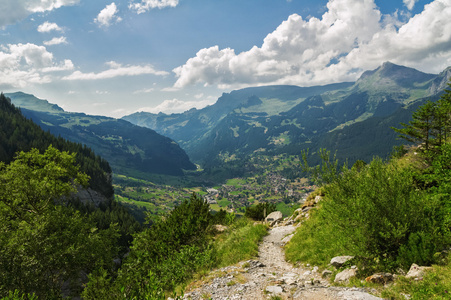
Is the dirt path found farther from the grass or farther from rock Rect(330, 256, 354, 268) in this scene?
the grass

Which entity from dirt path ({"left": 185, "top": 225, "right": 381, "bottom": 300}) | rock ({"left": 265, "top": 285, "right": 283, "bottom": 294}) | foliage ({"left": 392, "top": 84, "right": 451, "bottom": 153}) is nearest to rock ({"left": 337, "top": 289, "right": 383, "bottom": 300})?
dirt path ({"left": 185, "top": 225, "right": 381, "bottom": 300})

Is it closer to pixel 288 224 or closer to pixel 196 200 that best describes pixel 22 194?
pixel 196 200

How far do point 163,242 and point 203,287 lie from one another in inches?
318

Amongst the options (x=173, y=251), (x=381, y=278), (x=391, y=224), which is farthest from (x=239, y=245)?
(x=391, y=224)

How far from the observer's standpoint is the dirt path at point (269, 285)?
9.05 metres

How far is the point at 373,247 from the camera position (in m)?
10.4

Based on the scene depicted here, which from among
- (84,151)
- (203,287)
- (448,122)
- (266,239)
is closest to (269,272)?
(203,287)

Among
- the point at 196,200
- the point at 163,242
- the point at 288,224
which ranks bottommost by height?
the point at 288,224

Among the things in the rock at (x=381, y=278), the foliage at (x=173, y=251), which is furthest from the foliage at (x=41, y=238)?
the rock at (x=381, y=278)

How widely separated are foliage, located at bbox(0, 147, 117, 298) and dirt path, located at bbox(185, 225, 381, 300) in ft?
42.6

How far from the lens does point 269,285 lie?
419 inches

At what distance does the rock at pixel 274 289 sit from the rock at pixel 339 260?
3858 mm

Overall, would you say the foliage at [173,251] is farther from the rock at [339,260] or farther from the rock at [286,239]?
the rock at [339,260]

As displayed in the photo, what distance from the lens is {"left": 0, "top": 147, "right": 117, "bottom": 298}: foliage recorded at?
16.9 m
